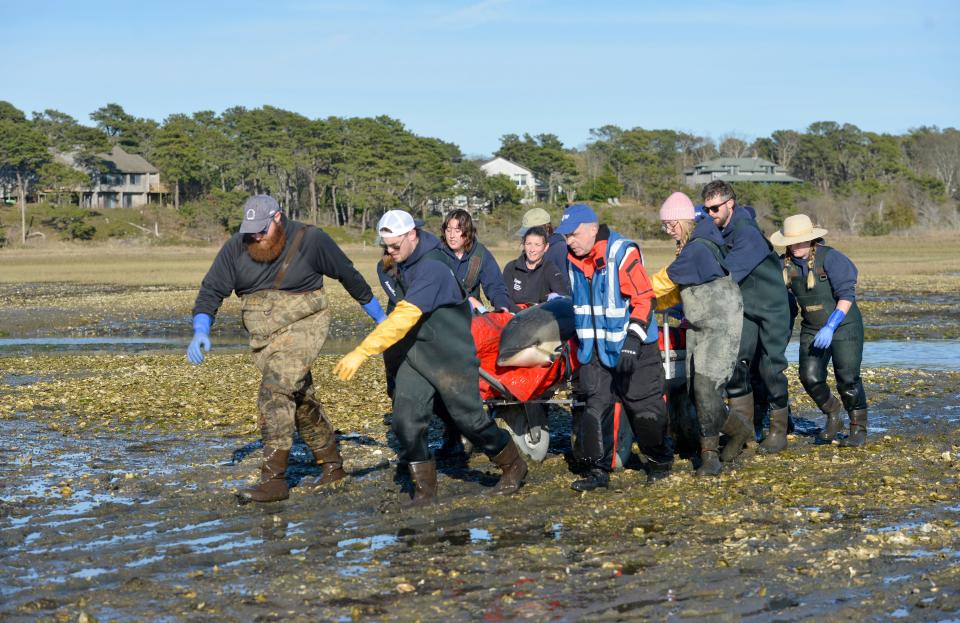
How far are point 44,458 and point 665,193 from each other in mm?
105696

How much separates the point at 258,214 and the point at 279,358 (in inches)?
44.3

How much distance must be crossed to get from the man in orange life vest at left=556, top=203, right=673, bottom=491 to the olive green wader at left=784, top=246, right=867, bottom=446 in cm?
237

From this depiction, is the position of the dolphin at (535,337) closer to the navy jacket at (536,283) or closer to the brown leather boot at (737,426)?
the brown leather boot at (737,426)

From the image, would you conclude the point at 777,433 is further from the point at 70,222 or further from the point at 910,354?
the point at 70,222

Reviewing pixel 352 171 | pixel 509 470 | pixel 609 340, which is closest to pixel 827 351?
pixel 609 340

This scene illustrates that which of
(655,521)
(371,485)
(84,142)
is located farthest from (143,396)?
(84,142)

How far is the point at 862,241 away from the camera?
84.6m

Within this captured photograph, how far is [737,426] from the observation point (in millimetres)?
9664

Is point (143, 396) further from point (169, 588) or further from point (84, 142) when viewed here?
point (84, 142)

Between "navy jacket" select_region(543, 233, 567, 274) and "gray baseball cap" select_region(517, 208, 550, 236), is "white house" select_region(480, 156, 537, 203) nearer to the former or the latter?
"navy jacket" select_region(543, 233, 567, 274)

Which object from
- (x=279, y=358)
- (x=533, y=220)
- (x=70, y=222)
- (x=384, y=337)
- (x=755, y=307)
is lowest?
(x=279, y=358)

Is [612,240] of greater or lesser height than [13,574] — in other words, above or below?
above

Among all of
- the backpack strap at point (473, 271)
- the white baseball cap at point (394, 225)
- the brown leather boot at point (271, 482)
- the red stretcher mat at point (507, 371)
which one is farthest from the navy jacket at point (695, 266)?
the brown leather boot at point (271, 482)

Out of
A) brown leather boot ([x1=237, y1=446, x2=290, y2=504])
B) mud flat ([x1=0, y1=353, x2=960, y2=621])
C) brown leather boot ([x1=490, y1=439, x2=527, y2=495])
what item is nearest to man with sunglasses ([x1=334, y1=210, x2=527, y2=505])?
brown leather boot ([x1=490, y1=439, x2=527, y2=495])
